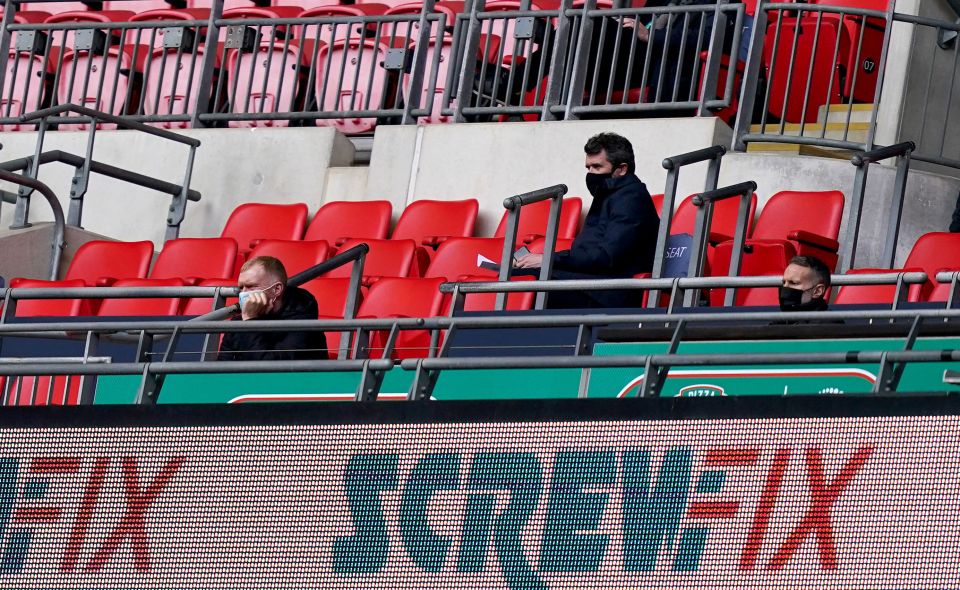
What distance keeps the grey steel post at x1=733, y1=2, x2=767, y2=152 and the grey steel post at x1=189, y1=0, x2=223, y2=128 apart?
3863 millimetres

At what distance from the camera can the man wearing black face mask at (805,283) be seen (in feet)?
21.6

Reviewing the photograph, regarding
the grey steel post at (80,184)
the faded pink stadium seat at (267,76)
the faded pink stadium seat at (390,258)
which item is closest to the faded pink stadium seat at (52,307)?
the faded pink stadium seat at (390,258)

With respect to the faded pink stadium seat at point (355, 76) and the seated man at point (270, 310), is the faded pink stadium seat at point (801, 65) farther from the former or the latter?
the seated man at point (270, 310)

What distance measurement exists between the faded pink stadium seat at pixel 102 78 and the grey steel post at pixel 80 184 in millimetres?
1262

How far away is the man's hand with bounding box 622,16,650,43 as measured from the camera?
409 inches

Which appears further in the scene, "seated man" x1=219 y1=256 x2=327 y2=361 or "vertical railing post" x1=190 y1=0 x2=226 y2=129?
"vertical railing post" x1=190 y1=0 x2=226 y2=129

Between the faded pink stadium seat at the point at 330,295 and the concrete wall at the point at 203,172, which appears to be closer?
the faded pink stadium seat at the point at 330,295

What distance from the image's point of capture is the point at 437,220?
33.0 feet

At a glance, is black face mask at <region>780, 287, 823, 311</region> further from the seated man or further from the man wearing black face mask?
the seated man

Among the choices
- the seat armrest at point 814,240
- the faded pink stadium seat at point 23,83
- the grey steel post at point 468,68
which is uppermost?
the grey steel post at point 468,68

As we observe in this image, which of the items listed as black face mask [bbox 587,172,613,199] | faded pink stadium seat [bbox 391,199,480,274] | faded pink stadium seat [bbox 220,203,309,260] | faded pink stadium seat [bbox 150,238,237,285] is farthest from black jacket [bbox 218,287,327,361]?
faded pink stadium seat [bbox 220,203,309,260]

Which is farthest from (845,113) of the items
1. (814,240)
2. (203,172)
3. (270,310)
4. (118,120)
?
(270,310)

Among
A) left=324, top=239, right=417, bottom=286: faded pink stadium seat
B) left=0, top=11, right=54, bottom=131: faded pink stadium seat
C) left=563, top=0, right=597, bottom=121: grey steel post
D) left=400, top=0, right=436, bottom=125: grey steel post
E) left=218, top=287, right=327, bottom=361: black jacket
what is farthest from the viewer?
left=0, top=11, right=54, bottom=131: faded pink stadium seat

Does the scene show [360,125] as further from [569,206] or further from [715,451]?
[715,451]
